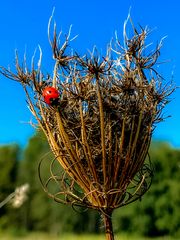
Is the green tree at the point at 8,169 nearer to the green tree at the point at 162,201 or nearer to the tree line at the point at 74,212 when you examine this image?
the tree line at the point at 74,212

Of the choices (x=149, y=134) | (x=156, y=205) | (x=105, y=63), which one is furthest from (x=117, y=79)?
(x=156, y=205)

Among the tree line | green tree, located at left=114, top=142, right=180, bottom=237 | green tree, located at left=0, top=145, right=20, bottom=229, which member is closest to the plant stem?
the tree line

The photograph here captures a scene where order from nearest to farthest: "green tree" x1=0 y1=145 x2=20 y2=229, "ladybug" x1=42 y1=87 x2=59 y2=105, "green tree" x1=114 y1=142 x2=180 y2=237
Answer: "ladybug" x1=42 y1=87 x2=59 y2=105, "green tree" x1=0 y1=145 x2=20 y2=229, "green tree" x1=114 y1=142 x2=180 y2=237

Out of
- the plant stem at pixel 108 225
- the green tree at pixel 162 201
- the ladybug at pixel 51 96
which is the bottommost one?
the plant stem at pixel 108 225

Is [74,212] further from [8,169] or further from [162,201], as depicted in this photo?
[162,201]

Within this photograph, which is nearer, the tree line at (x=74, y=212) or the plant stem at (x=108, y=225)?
the plant stem at (x=108, y=225)

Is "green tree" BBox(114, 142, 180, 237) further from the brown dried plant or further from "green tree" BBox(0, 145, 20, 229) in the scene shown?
the brown dried plant

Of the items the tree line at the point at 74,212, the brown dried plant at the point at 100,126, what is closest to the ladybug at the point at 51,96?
the brown dried plant at the point at 100,126

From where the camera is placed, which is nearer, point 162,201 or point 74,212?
point 74,212

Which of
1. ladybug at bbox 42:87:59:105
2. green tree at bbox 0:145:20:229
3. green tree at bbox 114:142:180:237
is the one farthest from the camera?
green tree at bbox 114:142:180:237

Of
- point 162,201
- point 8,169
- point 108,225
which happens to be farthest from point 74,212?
point 108,225
